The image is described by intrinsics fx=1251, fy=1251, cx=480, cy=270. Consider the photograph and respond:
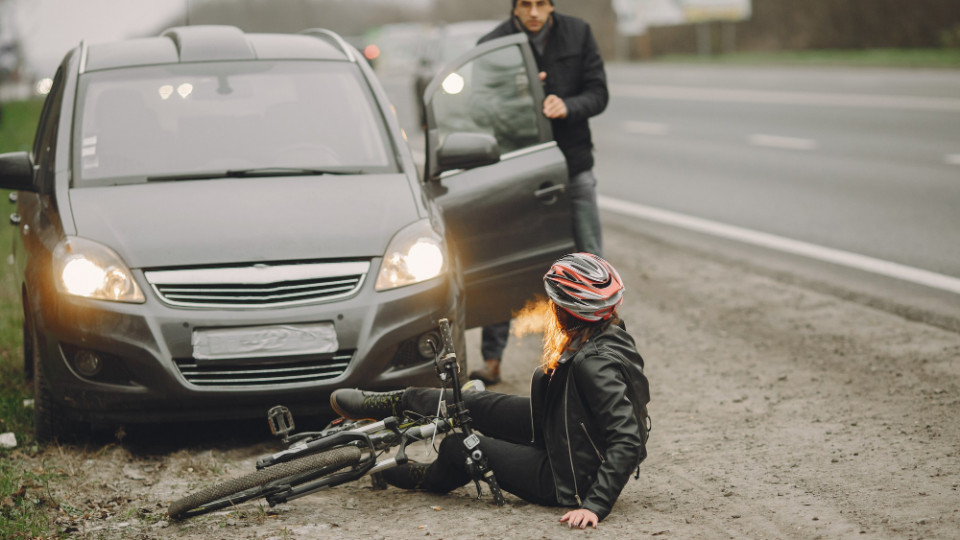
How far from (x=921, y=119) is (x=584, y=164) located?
1304 centimetres

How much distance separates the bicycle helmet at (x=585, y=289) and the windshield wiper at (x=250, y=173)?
1.90 meters

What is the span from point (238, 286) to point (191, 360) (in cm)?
37

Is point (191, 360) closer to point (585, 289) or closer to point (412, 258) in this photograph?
point (412, 258)

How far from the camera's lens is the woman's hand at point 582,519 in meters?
4.25

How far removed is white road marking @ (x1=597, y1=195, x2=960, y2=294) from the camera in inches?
338

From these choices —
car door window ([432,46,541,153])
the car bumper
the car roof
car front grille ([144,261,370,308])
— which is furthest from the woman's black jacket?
the car roof

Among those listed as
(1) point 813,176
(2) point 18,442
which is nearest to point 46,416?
(2) point 18,442

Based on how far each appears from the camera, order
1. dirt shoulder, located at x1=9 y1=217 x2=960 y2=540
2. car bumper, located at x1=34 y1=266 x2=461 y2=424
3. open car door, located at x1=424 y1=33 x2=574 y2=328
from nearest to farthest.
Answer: dirt shoulder, located at x1=9 y1=217 x2=960 y2=540, car bumper, located at x1=34 y1=266 x2=461 y2=424, open car door, located at x1=424 y1=33 x2=574 y2=328

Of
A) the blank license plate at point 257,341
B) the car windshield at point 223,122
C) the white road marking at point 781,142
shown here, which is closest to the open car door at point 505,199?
the car windshield at point 223,122

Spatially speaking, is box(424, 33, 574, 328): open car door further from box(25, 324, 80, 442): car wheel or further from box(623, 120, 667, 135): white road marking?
box(623, 120, 667, 135): white road marking

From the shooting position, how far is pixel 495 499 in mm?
4703

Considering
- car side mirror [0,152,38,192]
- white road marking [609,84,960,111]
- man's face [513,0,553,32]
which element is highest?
man's face [513,0,553,32]

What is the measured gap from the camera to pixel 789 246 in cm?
1010

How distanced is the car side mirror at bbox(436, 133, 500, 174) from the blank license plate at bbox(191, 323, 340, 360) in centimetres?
132
